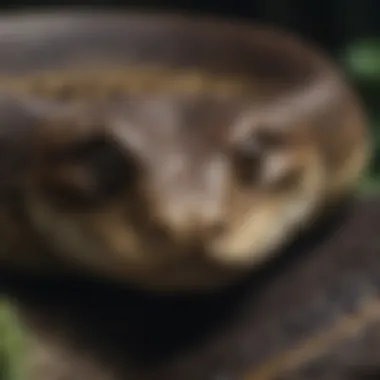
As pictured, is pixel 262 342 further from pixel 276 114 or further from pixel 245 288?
pixel 276 114

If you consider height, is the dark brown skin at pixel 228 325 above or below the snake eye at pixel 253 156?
below

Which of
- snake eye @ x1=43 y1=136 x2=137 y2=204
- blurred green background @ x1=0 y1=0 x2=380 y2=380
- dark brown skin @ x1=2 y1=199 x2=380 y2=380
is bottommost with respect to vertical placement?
dark brown skin @ x1=2 y1=199 x2=380 y2=380

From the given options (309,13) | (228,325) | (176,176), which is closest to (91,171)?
(176,176)

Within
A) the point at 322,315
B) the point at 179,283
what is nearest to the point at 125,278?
the point at 179,283

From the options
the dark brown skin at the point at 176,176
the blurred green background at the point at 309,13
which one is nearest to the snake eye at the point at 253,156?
the dark brown skin at the point at 176,176

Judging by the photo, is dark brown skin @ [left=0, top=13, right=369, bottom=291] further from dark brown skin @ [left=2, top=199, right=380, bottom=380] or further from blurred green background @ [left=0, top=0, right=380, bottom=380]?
blurred green background @ [left=0, top=0, right=380, bottom=380]

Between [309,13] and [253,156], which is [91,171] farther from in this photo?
[309,13]

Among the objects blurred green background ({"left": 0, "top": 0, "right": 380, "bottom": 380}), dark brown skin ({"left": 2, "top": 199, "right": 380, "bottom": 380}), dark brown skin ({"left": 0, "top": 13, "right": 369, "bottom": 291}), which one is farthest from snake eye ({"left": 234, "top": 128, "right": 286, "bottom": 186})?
blurred green background ({"left": 0, "top": 0, "right": 380, "bottom": 380})

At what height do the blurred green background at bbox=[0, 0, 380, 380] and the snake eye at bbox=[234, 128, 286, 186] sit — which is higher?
the blurred green background at bbox=[0, 0, 380, 380]

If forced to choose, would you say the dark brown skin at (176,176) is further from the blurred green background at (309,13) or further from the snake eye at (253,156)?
the blurred green background at (309,13)
